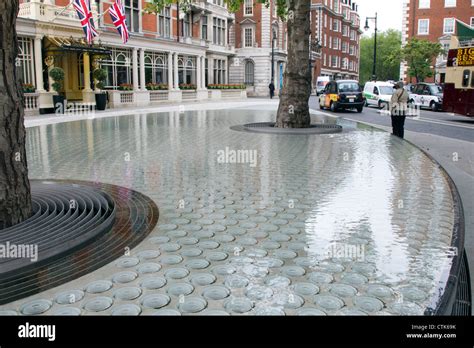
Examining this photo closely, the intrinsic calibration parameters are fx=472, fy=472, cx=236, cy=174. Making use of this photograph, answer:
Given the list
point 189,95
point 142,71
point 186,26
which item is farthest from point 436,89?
point 186,26

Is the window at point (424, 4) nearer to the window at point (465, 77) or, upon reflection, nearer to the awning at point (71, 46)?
the window at point (465, 77)

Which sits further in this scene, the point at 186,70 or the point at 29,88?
the point at 186,70

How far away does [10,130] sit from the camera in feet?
17.2

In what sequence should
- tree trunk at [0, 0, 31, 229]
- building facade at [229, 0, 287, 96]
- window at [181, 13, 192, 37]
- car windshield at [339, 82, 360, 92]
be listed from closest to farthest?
tree trunk at [0, 0, 31, 229] < car windshield at [339, 82, 360, 92] < window at [181, 13, 192, 37] < building facade at [229, 0, 287, 96]

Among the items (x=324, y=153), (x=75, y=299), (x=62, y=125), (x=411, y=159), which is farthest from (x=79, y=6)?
(x=75, y=299)

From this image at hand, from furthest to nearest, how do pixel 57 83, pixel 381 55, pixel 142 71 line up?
1. pixel 381 55
2. pixel 142 71
3. pixel 57 83

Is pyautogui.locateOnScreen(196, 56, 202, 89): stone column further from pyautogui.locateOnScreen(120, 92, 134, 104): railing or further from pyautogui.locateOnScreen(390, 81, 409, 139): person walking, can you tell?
pyautogui.locateOnScreen(390, 81, 409, 139): person walking

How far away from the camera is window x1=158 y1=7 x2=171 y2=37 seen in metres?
38.5

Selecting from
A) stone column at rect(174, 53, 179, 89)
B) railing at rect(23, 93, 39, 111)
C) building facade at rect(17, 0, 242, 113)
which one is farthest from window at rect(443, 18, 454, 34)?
railing at rect(23, 93, 39, 111)

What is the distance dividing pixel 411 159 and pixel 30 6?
2159 centimetres

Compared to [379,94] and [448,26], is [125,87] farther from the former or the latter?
[448,26]

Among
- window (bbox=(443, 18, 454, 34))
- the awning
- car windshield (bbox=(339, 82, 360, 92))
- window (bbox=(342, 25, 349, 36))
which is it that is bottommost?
car windshield (bbox=(339, 82, 360, 92))

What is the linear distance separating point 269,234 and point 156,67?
3346 cm

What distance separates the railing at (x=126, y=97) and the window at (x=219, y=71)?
19.8 meters
